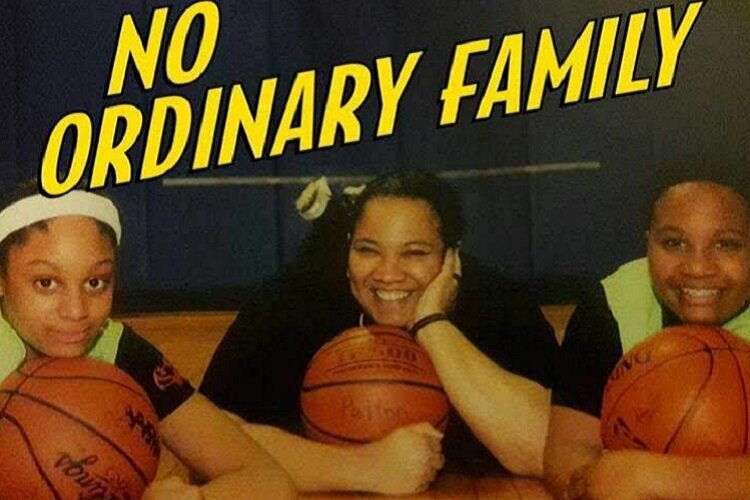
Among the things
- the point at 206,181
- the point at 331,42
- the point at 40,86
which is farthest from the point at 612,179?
the point at 40,86

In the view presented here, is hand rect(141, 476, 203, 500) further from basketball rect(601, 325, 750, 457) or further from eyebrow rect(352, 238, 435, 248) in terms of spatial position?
basketball rect(601, 325, 750, 457)

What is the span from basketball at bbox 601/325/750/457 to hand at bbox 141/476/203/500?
541 millimetres

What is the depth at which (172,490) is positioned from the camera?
1.59 m

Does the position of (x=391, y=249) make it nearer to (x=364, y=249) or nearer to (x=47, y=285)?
(x=364, y=249)

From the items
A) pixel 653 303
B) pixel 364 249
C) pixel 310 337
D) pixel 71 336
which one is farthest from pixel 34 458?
pixel 653 303

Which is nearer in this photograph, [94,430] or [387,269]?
[94,430]

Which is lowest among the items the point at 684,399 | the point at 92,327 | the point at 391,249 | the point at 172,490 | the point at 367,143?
the point at 172,490

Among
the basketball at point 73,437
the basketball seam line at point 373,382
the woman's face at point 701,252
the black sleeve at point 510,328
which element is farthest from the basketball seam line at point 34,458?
the woman's face at point 701,252

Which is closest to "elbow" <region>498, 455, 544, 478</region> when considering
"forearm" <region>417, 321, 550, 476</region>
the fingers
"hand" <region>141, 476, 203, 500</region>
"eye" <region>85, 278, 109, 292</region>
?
"forearm" <region>417, 321, 550, 476</region>

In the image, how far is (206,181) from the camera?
1.65 metres

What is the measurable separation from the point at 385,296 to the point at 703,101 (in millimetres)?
508

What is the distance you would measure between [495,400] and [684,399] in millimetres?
247

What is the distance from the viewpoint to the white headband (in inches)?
63.7

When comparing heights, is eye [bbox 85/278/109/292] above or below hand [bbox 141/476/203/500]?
above
